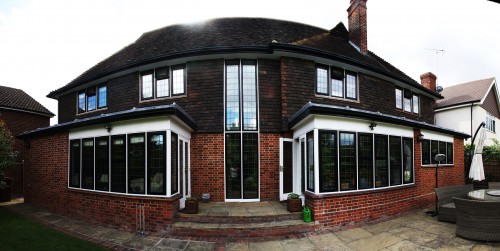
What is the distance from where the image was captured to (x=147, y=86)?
9977mm

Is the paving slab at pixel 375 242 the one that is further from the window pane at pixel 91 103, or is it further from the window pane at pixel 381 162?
the window pane at pixel 91 103

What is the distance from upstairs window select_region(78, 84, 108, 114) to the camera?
11.4 meters

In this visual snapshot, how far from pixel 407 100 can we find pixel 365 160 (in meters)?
7.94

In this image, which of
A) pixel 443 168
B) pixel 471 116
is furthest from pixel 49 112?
pixel 471 116

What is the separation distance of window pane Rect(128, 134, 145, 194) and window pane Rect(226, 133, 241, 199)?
2.90 meters

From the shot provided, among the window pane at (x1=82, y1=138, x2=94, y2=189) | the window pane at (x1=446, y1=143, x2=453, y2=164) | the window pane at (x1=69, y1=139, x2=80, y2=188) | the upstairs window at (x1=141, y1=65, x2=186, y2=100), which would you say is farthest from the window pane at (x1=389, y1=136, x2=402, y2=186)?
the window pane at (x1=69, y1=139, x2=80, y2=188)

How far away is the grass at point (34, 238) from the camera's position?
557 cm

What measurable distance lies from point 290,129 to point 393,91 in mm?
6844

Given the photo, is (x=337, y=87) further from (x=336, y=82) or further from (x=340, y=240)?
(x=340, y=240)

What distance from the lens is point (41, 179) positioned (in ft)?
32.7

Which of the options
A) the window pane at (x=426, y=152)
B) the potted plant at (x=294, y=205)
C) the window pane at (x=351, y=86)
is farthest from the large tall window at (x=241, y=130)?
the window pane at (x=426, y=152)

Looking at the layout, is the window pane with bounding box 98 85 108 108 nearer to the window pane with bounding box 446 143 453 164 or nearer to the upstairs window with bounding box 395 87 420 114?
the upstairs window with bounding box 395 87 420 114

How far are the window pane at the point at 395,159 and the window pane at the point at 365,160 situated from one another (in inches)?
44.2

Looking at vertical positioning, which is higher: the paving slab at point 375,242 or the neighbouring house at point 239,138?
the neighbouring house at point 239,138
